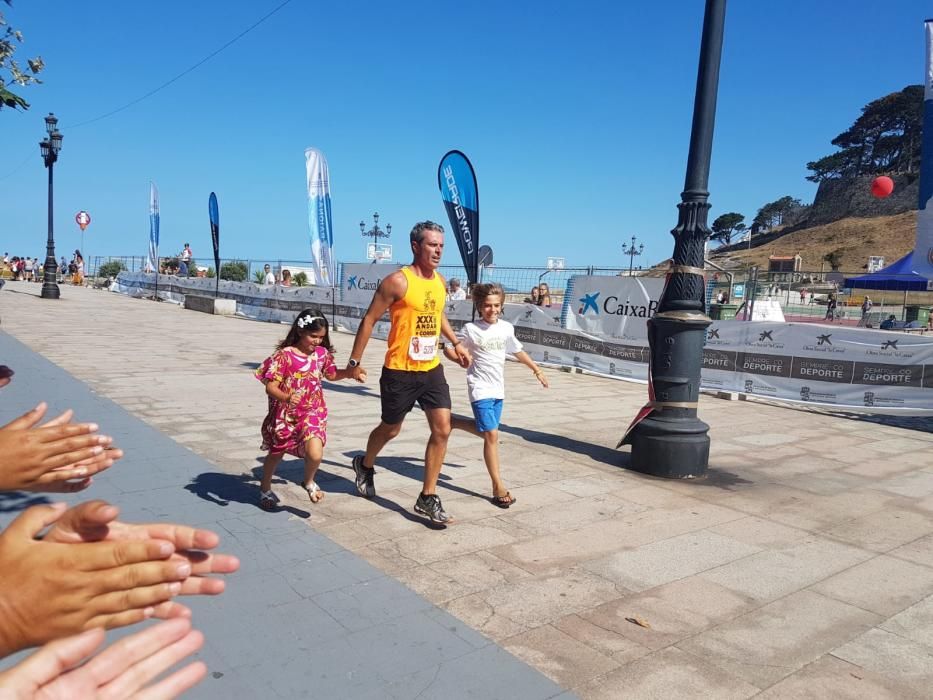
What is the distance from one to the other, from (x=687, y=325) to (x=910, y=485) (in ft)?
8.33

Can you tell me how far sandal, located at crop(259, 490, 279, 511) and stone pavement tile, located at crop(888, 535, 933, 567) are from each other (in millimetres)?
A: 4071

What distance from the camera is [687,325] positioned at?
6.29m

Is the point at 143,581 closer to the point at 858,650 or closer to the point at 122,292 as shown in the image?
the point at 858,650

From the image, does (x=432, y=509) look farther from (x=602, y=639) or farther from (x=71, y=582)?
(x=71, y=582)

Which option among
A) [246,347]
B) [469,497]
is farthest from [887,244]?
[469,497]

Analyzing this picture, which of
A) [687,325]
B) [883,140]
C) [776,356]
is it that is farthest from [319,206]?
[883,140]

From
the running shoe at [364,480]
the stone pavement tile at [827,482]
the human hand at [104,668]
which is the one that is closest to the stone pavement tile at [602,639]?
the running shoe at [364,480]

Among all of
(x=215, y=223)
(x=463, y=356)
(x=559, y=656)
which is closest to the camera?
(x=559, y=656)

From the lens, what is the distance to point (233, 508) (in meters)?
4.82

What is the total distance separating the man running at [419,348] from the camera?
4.76 meters

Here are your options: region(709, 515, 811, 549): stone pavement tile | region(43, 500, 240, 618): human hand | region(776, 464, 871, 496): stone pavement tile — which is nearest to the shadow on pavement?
region(709, 515, 811, 549): stone pavement tile

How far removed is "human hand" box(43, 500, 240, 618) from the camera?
4.51 feet

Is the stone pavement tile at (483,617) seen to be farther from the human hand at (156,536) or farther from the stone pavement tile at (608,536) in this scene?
the human hand at (156,536)

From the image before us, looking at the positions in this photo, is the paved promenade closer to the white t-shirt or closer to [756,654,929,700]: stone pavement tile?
[756,654,929,700]: stone pavement tile
